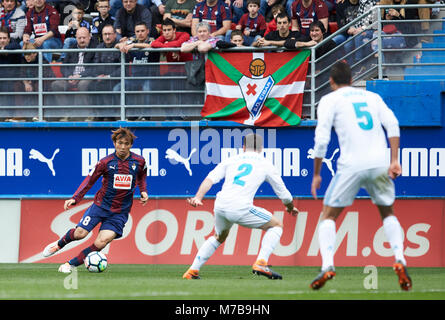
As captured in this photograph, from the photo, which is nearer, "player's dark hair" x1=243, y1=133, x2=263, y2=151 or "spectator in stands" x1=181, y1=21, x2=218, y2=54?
"player's dark hair" x1=243, y1=133, x2=263, y2=151

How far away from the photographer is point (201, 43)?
15680 millimetres

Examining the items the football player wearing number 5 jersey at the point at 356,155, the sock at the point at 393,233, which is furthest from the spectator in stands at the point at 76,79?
the sock at the point at 393,233

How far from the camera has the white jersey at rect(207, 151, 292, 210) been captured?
1089cm

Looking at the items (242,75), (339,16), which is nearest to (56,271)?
(242,75)

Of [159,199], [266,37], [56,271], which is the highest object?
[266,37]

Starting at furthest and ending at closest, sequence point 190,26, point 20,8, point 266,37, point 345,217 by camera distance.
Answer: point 20,8 → point 190,26 → point 266,37 → point 345,217

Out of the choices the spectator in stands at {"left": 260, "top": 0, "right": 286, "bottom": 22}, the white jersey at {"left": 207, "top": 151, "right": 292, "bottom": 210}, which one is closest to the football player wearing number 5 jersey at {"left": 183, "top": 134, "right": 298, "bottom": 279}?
the white jersey at {"left": 207, "top": 151, "right": 292, "bottom": 210}

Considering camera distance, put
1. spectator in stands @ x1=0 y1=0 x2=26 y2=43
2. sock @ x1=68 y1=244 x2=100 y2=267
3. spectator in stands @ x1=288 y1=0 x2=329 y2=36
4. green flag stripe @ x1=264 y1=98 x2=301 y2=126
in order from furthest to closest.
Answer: spectator in stands @ x1=0 y1=0 x2=26 y2=43 < spectator in stands @ x1=288 y1=0 x2=329 y2=36 < green flag stripe @ x1=264 y1=98 x2=301 y2=126 < sock @ x1=68 y1=244 x2=100 y2=267

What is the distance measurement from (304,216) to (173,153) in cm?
266

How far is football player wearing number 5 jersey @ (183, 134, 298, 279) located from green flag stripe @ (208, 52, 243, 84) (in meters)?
4.55

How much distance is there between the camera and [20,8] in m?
18.7

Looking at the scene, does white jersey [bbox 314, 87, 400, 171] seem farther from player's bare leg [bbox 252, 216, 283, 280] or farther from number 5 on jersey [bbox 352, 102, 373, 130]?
player's bare leg [bbox 252, 216, 283, 280]

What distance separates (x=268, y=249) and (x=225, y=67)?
542cm

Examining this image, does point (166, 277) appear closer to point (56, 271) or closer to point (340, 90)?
point (56, 271)
